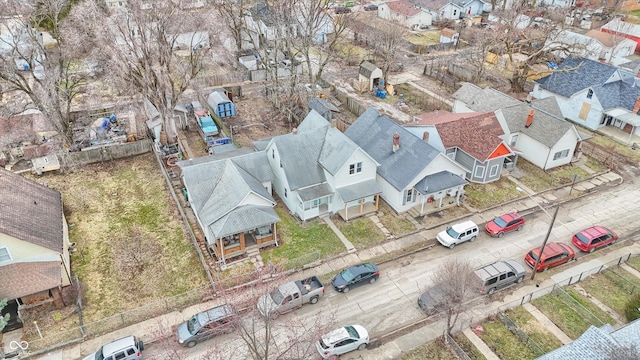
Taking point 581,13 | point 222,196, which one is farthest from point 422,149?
point 581,13

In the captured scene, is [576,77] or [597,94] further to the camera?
[576,77]

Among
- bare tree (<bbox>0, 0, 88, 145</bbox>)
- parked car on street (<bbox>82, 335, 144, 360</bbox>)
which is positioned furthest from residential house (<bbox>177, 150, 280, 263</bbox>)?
bare tree (<bbox>0, 0, 88, 145</bbox>)

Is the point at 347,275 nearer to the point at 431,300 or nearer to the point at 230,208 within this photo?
the point at 431,300

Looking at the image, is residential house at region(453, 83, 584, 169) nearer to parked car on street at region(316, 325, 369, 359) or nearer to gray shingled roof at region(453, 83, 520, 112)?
gray shingled roof at region(453, 83, 520, 112)

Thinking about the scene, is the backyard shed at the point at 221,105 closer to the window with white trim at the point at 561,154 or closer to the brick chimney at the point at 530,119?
the brick chimney at the point at 530,119

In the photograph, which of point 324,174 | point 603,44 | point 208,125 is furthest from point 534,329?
point 603,44

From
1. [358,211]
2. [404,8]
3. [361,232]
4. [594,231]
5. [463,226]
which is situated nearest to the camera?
[594,231]
